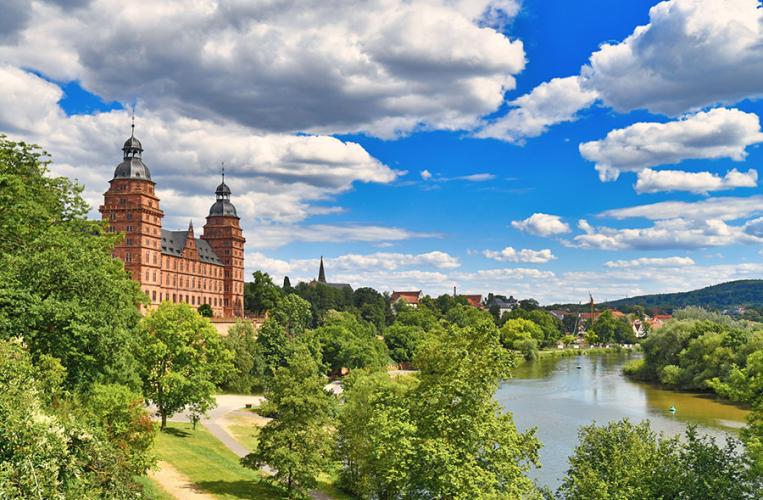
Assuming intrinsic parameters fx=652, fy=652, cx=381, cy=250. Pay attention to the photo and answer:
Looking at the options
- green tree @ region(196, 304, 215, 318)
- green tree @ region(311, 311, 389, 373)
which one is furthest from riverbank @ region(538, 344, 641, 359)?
green tree @ region(196, 304, 215, 318)

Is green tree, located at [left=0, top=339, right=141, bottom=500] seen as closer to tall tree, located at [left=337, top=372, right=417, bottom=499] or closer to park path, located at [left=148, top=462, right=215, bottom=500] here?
tall tree, located at [left=337, top=372, right=417, bottom=499]

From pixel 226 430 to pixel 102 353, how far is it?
24961mm

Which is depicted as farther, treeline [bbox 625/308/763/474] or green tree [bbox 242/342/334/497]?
treeline [bbox 625/308/763/474]

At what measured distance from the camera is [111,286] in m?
23.3

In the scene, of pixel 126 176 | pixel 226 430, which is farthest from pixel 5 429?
pixel 126 176

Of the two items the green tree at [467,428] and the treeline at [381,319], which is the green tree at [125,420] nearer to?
the green tree at [467,428]

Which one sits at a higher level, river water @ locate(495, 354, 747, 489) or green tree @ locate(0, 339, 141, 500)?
green tree @ locate(0, 339, 141, 500)

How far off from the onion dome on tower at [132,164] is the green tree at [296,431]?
60126mm

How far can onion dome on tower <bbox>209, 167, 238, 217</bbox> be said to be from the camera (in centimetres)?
10894

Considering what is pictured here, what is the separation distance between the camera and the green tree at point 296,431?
2633 centimetres

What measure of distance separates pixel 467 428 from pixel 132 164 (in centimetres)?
7068

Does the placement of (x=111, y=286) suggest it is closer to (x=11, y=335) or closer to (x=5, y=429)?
(x=11, y=335)

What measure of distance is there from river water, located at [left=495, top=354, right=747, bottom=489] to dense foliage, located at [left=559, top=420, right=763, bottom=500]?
35.5 ft

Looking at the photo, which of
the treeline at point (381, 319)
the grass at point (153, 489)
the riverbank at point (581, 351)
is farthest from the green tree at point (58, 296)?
the riverbank at point (581, 351)
